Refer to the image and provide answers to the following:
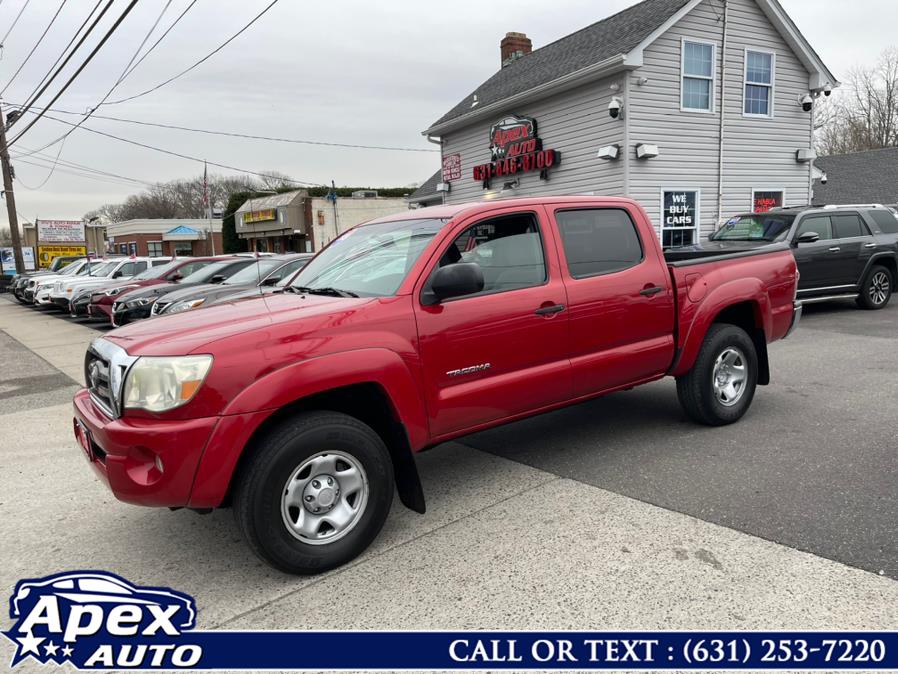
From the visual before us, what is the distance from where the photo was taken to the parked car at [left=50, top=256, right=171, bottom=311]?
629 inches

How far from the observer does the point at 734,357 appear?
5.21 metres

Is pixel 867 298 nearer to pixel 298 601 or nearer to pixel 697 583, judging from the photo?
pixel 697 583

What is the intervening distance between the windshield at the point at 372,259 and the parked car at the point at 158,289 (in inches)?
285

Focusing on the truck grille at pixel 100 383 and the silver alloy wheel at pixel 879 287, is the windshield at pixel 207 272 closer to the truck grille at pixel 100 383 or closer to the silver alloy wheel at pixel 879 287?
the truck grille at pixel 100 383

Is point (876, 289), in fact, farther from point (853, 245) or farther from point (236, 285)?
point (236, 285)

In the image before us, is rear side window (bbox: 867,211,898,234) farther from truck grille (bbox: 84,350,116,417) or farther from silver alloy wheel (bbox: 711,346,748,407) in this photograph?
truck grille (bbox: 84,350,116,417)

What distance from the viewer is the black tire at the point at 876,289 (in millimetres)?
11375

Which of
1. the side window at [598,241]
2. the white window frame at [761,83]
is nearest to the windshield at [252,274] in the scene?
the side window at [598,241]

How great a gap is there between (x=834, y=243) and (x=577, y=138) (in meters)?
6.58

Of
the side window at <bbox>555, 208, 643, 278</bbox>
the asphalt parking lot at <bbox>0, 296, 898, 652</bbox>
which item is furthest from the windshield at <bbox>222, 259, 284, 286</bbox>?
the side window at <bbox>555, 208, 643, 278</bbox>

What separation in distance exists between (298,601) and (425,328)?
149 centimetres

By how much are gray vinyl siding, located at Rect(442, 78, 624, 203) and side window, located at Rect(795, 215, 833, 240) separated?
4.53 metres

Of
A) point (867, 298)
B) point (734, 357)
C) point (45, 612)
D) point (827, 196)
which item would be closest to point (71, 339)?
point (45, 612)

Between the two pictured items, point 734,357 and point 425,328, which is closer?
point 425,328
